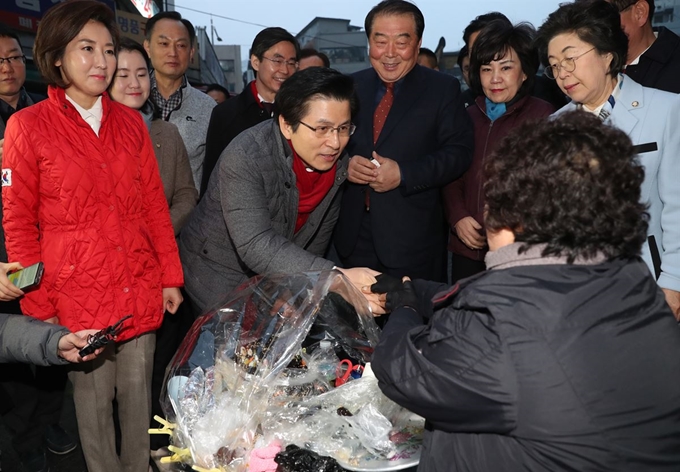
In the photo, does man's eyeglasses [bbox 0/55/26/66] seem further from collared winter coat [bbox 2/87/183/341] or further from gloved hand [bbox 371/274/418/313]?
gloved hand [bbox 371/274/418/313]

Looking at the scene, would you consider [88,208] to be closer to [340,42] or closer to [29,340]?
[29,340]

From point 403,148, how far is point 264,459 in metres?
2.08

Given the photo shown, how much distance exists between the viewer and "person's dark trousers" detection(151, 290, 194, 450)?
3.42 metres

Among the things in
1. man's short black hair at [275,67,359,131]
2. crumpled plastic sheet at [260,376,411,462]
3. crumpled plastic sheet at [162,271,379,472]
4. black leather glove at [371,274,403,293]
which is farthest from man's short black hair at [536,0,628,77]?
crumpled plastic sheet at [260,376,411,462]

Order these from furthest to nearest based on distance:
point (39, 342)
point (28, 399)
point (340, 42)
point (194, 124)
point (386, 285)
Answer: point (340, 42) → point (194, 124) → point (28, 399) → point (39, 342) → point (386, 285)

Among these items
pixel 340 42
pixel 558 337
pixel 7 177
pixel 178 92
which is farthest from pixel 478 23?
pixel 340 42

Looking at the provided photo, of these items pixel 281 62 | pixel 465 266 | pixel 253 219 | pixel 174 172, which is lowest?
pixel 465 266

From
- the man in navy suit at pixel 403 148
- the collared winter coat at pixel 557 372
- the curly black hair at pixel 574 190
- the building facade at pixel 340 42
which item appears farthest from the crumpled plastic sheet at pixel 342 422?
the building facade at pixel 340 42

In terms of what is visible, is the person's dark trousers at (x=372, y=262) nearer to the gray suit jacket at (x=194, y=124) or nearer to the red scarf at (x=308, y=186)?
the red scarf at (x=308, y=186)

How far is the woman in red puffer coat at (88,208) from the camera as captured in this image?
2.52 m

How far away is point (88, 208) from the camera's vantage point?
8.48 ft

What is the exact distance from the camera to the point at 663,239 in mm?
2576

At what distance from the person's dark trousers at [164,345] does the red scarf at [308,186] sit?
992mm

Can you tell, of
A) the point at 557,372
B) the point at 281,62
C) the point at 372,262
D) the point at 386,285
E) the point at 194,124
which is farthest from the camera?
the point at 281,62
